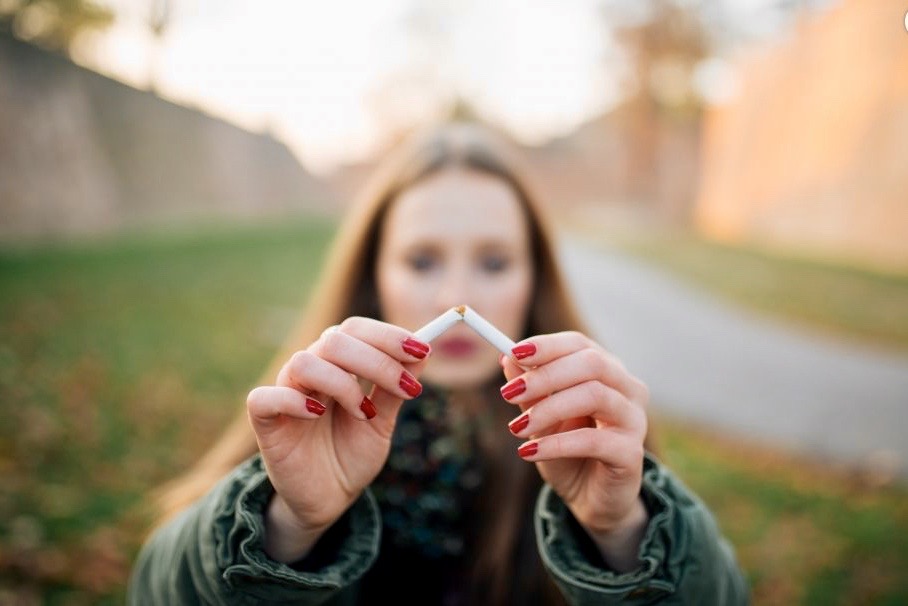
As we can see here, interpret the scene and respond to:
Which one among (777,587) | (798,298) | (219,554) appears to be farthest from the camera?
(798,298)

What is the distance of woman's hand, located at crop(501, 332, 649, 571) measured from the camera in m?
1.15

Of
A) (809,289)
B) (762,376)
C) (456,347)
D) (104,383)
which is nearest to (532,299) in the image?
(456,347)

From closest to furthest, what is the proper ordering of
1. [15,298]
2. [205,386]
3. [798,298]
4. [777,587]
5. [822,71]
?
1. [777,587]
2. [205,386]
3. [15,298]
4. [798,298]
5. [822,71]

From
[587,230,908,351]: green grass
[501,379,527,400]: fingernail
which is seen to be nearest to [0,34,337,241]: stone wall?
[501,379,527,400]: fingernail

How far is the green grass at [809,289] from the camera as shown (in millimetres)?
8423

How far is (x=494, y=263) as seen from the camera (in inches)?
80.3

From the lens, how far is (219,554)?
48.8 inches

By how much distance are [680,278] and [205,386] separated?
36.7 ft

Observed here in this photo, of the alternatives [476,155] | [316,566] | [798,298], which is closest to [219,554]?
[316,566]

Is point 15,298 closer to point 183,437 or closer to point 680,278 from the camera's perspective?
point 183,437

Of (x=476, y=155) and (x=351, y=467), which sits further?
(x=476, y=155)

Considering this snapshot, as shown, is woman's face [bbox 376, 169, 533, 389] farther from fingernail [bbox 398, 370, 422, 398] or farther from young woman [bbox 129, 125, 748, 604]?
fingernail [bbox 398, 370, 422, 398]

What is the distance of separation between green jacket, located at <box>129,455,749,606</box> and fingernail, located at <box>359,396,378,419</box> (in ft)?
1.04

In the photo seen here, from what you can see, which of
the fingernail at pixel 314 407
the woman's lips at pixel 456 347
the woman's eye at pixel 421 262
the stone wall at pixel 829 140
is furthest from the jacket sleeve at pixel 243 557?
the stone wall at pixel 829 140
